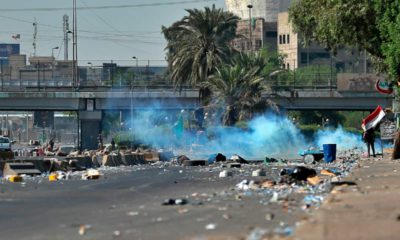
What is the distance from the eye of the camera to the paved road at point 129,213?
1847 cm

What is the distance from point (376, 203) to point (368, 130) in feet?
120

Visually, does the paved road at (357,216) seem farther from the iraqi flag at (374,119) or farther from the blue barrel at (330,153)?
the blue barrel at (330,153)

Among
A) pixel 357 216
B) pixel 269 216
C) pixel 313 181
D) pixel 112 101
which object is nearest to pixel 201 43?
pixel 112 101

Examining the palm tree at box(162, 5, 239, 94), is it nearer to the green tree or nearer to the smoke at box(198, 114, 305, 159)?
the smoke at box(198, 114, 305, 159)

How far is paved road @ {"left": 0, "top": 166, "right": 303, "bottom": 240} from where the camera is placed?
18.5 metres

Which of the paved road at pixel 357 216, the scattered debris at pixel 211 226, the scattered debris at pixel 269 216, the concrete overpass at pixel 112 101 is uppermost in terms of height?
the paved road at pixel 357 216

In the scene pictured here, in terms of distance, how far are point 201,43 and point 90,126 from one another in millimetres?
22973

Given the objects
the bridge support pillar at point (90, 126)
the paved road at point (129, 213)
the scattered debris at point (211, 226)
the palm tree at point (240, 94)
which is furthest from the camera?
the bridge support pillar at point (90, 126)

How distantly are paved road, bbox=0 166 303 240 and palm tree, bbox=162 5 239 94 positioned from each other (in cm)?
5900

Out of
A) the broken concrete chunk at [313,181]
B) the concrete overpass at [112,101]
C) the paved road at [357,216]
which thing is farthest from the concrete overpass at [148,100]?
the paved road at [357,216]

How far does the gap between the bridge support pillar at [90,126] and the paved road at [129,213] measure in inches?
3052

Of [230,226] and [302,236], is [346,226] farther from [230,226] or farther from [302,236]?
[230,226]

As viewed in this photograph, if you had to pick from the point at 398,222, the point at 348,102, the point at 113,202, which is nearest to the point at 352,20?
the point at 113,202

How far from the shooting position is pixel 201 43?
308ft
